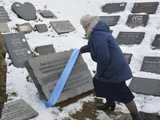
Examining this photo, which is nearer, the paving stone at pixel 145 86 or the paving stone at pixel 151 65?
the paving stone at pixel 145 86

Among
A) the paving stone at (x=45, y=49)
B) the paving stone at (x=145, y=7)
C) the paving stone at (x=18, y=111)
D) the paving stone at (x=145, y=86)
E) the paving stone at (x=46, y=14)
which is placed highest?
the paving stone at (x=46, y=14)

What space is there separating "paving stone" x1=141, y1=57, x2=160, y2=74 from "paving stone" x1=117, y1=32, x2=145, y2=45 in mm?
764

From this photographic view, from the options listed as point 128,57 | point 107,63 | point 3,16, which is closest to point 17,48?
point 3,16

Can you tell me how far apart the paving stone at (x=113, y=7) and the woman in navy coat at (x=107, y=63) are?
154 inches

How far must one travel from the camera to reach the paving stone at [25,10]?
28.2ft

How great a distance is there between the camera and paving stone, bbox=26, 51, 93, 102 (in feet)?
19.9

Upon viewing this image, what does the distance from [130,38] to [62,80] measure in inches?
102

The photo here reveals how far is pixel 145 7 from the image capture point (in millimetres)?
9266

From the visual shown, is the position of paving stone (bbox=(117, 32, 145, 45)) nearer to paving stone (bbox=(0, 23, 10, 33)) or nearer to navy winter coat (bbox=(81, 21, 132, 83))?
paving stone (bbox=(0, 23, 10, 33))

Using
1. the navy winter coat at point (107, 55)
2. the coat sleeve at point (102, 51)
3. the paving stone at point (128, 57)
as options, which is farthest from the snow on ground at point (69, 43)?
the coat sleeve at point (102, 51)

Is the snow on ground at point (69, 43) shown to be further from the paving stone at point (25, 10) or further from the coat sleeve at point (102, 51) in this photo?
the coat sleeve at point (102, 51)

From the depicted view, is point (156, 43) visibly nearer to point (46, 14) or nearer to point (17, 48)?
point (46, 14)

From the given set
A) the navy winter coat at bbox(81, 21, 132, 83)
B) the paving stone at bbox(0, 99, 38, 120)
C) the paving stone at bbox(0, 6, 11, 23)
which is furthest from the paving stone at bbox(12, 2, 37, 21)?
the navy winter coat at bbox(81, 21, 132, 83)

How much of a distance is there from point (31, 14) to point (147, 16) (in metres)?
2.51
